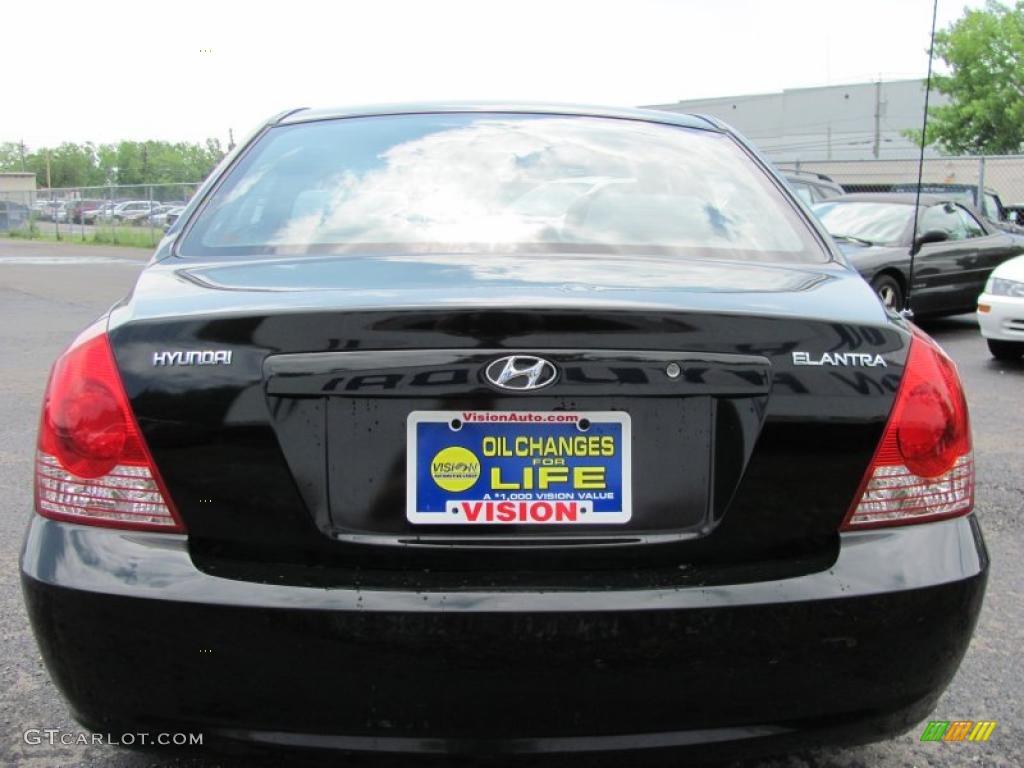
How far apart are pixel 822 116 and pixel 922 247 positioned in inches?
2535

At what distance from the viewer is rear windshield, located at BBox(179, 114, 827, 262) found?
8.19 feet

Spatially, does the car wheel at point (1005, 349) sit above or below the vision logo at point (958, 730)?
below

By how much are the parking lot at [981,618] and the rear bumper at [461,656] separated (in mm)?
111

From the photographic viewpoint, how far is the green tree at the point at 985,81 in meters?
39.6

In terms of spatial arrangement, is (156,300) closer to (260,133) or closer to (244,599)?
(244,599)

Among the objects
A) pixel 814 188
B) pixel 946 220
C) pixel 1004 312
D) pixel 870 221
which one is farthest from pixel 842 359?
pixel 814 188

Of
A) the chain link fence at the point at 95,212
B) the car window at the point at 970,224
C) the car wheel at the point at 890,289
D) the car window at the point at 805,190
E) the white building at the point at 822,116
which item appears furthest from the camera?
the white building at the point at 822,116

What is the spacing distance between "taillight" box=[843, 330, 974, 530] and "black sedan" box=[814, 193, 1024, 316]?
28.0 feet

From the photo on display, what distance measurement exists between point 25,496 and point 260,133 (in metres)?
2.60

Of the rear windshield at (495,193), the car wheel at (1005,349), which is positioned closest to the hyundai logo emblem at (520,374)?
the rear windshield at (495,193)

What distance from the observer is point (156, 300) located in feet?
6.76

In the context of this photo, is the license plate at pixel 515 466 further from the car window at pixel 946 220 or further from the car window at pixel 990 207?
the car window at pixel 990 207

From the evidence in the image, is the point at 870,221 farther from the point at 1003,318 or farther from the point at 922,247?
the point at 1003,318

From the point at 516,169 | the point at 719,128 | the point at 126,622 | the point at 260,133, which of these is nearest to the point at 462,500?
the point at 126,622
